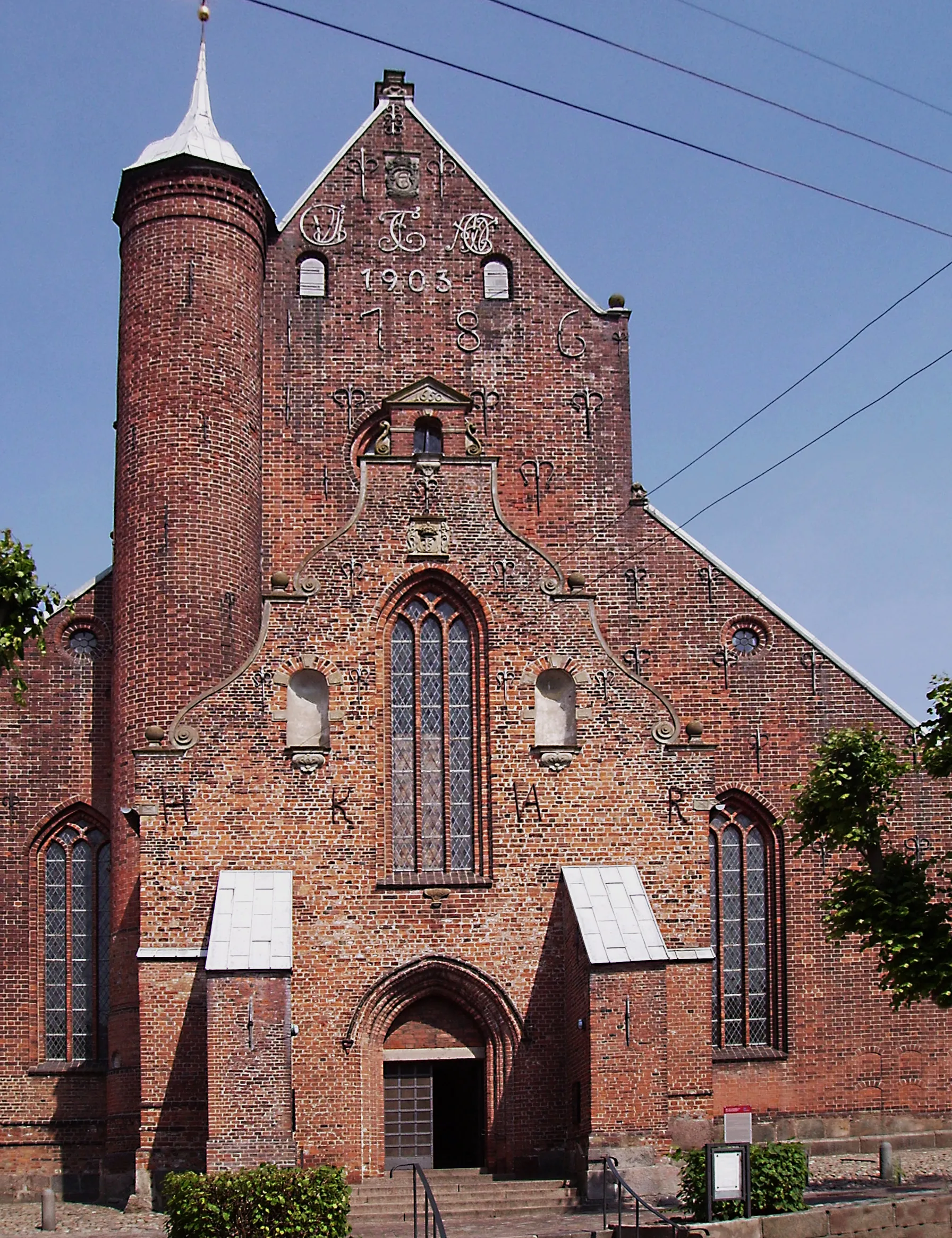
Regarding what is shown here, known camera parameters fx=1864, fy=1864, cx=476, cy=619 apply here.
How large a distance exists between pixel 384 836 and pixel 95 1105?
6.79 metres

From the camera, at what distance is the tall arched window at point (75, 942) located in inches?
1202

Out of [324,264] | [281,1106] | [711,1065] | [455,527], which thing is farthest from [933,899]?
[324,264]

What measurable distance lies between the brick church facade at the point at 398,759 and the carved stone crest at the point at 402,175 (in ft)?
0.31

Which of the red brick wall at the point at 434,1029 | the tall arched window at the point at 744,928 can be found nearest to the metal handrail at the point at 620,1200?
the red brick wall at the point at 434,1029

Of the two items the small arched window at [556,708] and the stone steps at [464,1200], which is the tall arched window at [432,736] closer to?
the small arched window at [556,708]

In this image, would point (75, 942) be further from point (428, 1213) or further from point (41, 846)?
point (428, 1213)

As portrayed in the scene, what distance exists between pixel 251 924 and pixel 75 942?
5761 mm

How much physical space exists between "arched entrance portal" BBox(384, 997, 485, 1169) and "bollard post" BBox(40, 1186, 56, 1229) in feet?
16.0

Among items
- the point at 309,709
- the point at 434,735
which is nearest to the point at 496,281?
the point at 434,735

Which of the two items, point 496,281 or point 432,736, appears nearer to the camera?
point 432,736

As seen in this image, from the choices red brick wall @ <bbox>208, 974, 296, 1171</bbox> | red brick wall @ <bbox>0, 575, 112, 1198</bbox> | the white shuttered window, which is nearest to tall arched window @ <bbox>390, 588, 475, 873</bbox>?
red brick wall @ <bbox>208, 974, 296, 1171</bbox>

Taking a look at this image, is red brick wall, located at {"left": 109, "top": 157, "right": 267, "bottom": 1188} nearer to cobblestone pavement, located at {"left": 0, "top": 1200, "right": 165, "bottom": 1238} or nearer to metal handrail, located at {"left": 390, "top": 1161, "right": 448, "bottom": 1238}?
cobblestone pavement, located at {"left": 0, "top": 1200, "right": 165, "bottom": 1238}

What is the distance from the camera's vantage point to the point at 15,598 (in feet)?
72.9

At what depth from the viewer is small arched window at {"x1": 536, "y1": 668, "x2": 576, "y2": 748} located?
93.8ft
